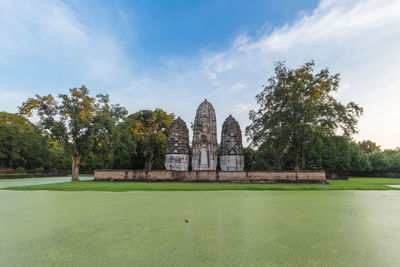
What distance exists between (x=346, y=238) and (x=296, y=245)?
1.00 meters

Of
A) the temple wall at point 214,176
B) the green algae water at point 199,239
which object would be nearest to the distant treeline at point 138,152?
the temple wall at point 214,176

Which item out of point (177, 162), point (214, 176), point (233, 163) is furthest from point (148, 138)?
point (214, 176)

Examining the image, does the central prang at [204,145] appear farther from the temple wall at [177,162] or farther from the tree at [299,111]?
the tree at [299,111]

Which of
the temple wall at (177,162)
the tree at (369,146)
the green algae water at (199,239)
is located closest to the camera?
the green algae water at (199,239)

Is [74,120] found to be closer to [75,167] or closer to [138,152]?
[75,167]

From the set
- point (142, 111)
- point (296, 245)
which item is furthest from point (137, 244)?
point (142, 111)

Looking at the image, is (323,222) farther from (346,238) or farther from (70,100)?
(70,100)

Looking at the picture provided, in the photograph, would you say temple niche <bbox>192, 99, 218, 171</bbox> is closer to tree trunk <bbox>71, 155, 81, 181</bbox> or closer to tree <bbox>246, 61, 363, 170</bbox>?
tree <bbox>246, 61, 363, 170</bbox>

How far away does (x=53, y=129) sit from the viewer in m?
16.4

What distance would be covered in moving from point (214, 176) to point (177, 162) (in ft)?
34.6

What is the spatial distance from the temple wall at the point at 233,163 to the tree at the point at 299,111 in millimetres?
5938

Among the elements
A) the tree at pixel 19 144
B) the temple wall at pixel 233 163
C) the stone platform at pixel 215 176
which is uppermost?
the tree at pixel 19 144

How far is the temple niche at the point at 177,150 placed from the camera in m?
26.2

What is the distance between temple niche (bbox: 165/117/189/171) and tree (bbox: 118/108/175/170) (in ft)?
6.12
